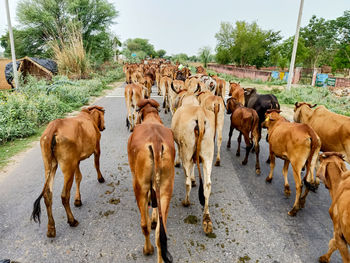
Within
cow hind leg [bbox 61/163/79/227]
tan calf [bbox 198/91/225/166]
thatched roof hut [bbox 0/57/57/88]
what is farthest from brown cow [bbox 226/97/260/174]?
thatched roof hut [bbox 0/57/57/88]

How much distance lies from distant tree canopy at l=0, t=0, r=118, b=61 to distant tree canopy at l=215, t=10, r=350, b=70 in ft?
65.1

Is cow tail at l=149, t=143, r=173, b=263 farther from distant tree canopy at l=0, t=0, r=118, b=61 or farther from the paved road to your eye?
distant tree canopy at l=0, t=0, r=118, b=61

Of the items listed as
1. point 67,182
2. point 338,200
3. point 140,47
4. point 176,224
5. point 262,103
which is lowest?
point 176,224

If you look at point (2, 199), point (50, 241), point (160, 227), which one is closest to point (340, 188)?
point (160, 227)

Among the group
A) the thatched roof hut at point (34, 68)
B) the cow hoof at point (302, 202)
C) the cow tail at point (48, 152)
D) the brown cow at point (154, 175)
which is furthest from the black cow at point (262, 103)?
the thatched roof hut at point (34, 68)

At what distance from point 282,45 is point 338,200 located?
40822mm

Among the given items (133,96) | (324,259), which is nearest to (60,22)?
(133,96)

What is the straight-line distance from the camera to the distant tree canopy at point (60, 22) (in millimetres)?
24156

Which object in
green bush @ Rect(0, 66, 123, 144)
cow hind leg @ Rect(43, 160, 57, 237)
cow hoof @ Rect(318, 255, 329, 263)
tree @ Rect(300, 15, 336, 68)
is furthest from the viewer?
tree @ Rect(300, 15, 336, 68)

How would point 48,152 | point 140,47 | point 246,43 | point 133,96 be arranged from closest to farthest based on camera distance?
point 48,152
point 133,96
point 246,43
point 140,47

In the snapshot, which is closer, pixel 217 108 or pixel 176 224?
pixel 176 224

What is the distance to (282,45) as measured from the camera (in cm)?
3681

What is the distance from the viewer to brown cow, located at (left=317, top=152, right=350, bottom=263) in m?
2.33

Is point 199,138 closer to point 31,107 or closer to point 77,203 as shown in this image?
point 77,203
